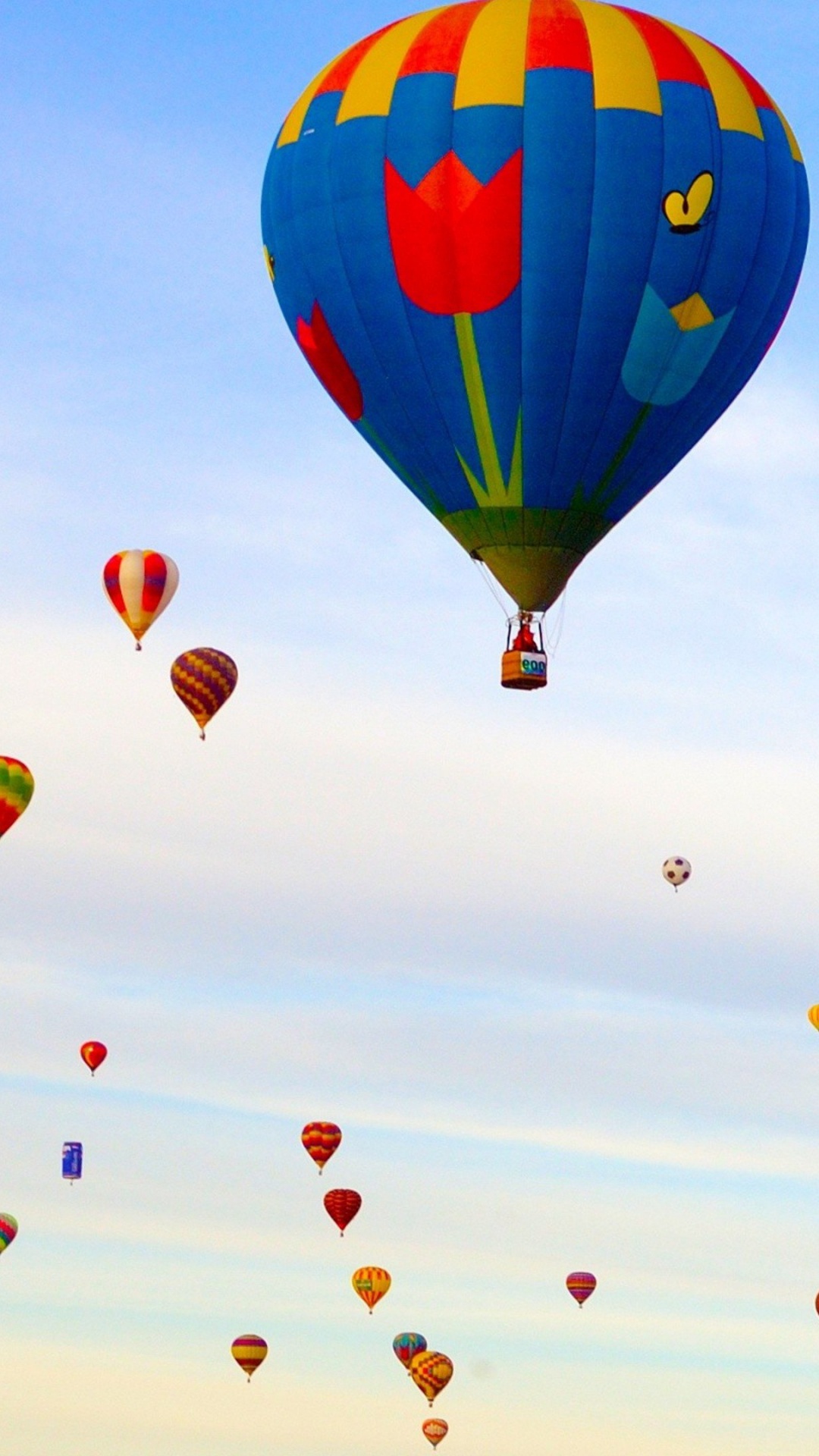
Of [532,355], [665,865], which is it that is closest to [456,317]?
[532,355]

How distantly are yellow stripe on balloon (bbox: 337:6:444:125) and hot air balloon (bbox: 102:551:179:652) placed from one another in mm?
13124

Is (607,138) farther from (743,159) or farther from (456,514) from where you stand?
(456,514)

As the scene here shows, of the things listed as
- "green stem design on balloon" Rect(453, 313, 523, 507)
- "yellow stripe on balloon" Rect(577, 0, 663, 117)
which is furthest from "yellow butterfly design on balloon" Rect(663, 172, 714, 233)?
"green stem design on balloon" Rect(453, 313, 523, 507)

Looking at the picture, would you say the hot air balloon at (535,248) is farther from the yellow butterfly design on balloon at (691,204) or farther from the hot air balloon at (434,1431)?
the hot air balloon at (434,1431)

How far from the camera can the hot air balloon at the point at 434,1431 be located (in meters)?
71.7

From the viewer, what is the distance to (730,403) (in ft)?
164

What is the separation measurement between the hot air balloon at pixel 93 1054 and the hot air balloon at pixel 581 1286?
1058 cm

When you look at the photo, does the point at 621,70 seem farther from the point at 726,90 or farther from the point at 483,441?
the point at 483,441

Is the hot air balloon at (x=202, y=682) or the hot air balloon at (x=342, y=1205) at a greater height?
the hot air balloon at (x=202, y=682)

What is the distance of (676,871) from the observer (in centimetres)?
6881

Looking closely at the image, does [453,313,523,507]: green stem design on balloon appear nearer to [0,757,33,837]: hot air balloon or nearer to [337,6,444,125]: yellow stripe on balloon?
[337,6,444,125]: yellow stripe on balloon

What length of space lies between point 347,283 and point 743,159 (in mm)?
5851

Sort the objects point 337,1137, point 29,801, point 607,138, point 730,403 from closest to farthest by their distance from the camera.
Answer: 1. point 607,138
2. point 730,403
3. point 29,801
4. point 337,1137

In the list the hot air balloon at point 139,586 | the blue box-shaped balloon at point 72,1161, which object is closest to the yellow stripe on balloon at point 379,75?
the hot air balloon at point 139,586
